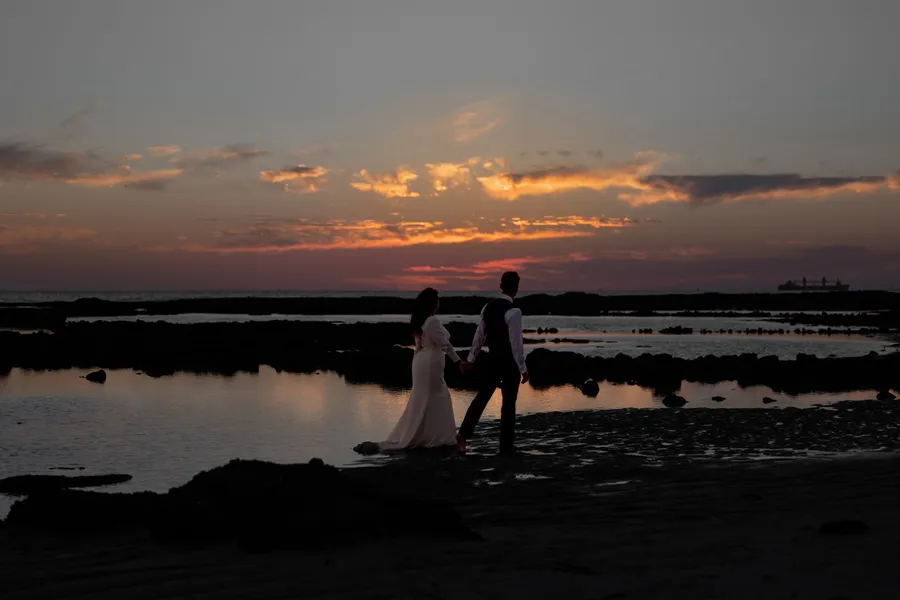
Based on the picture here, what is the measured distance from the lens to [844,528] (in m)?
7.72

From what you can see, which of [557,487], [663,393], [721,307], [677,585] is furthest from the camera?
[721,307]

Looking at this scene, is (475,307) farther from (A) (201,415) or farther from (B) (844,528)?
(B) (844,528)

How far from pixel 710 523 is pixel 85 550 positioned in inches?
231

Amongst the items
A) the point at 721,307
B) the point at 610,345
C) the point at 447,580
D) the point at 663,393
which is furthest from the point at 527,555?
the point at 721,307

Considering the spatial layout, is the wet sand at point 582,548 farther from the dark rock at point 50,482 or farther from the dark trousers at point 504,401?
the dark rock at point 50,482

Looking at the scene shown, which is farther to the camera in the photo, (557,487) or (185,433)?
(185,433)

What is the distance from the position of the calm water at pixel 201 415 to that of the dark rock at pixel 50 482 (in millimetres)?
275

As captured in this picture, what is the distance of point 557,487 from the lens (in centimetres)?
1045

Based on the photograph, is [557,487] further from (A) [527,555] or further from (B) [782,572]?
(B) [782,572]

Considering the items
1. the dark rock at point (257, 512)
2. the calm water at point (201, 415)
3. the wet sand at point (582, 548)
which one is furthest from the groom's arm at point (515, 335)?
the dark rock at point (257, 512)

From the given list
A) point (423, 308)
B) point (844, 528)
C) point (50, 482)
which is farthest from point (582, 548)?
point (423, 308)

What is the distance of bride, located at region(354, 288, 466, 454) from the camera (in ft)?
47.6

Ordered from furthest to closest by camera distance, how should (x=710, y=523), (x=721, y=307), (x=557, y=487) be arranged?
(x=721, y=307), (x=557, y=487), (x=710, y=523)

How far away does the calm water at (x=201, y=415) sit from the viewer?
570 inches
